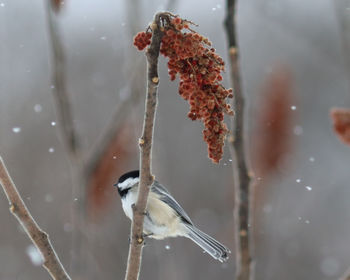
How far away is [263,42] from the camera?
25.3 feet

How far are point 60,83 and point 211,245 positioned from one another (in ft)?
2.61

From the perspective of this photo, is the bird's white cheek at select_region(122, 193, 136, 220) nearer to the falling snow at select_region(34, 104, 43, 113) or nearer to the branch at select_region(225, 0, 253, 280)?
the branch at select_region(225, 0, 253, 280)

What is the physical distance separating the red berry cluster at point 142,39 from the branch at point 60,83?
61 cm

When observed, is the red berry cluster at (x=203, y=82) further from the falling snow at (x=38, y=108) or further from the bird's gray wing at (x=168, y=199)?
the falling snow at (x=38, y=108)

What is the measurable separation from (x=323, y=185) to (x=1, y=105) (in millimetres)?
4167

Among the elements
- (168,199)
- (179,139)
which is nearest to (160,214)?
(168,199)

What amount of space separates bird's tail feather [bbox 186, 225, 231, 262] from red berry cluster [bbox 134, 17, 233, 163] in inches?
28.4

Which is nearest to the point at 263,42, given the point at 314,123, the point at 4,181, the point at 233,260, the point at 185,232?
the point at 314,123

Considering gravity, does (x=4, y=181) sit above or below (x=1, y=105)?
below

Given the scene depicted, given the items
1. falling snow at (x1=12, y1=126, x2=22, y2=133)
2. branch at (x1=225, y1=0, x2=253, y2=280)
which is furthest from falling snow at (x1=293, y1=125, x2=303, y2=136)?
branch at (x1=225, y1=0, x2=253, y2=280)

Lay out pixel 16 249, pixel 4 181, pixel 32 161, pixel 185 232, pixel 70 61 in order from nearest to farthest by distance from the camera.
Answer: pixel 4 181, pixel 185 232, pixel 16 249, pixel 32 161, pixel 70 61

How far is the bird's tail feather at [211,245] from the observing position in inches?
70.3

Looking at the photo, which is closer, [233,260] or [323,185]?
[233,260]

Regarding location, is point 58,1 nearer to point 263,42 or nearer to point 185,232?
point 185,232
